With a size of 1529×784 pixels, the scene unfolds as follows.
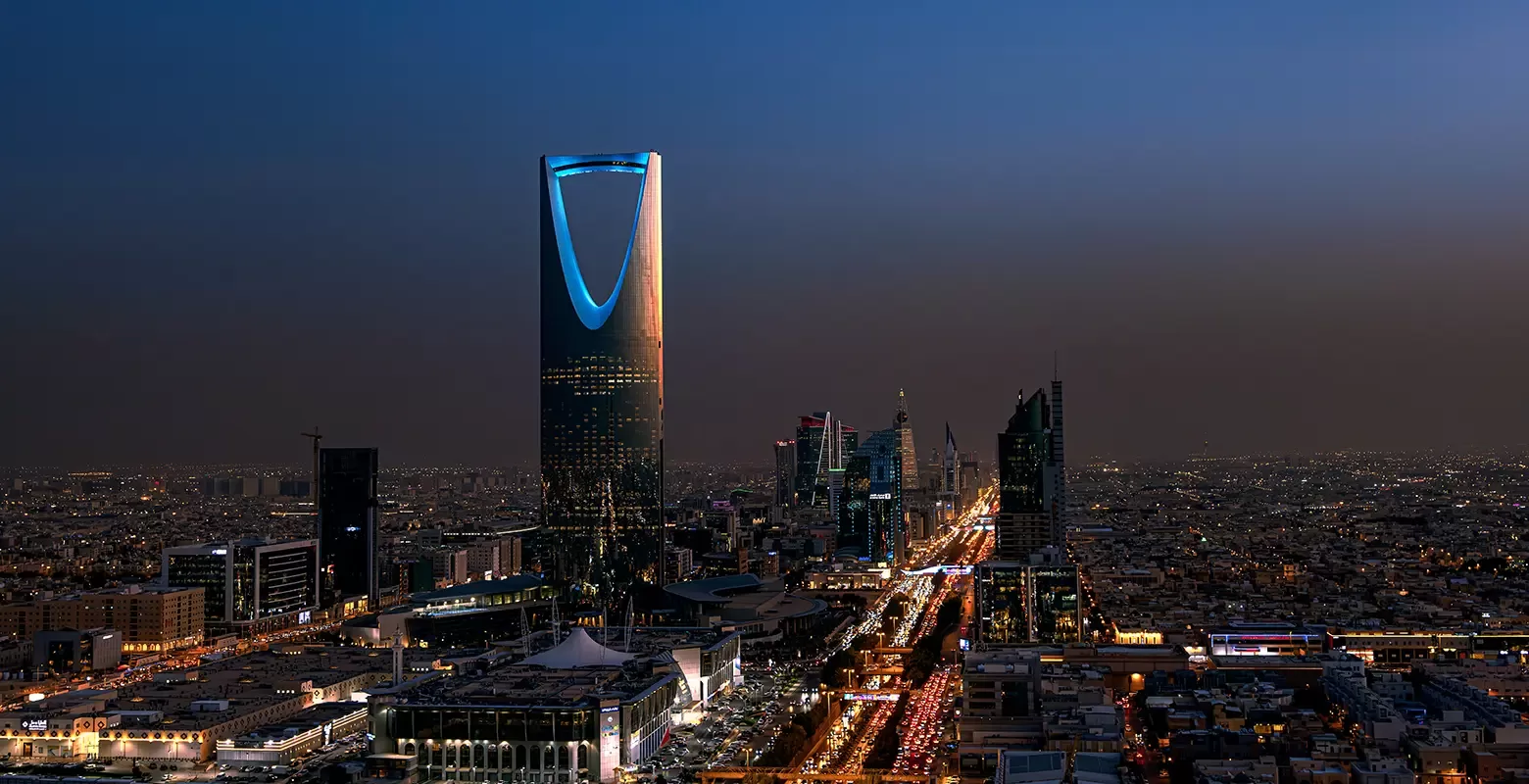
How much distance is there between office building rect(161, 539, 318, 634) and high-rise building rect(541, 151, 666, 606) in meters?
11.1

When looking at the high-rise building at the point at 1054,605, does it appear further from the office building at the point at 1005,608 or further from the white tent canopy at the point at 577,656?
the white tent canopy at the point at 577,656

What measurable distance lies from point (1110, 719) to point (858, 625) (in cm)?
2659

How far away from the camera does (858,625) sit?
5678 cm

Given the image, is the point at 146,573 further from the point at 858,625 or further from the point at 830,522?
the point at 830,522

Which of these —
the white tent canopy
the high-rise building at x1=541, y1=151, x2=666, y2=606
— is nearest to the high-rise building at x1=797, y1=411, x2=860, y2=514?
the high-rise building at x1=541, y1=151, x2=666, y2=606

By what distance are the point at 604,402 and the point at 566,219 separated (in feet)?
24.9

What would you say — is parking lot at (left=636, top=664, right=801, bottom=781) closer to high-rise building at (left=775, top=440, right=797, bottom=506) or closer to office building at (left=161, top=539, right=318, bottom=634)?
office building at (left=161, top=539, right=318, bottom=634)

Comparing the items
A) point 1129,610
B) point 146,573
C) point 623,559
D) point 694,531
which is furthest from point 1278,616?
point 146,573

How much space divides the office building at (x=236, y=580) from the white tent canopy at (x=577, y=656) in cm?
2171

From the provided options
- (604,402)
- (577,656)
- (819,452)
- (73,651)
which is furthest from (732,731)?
(819,452)

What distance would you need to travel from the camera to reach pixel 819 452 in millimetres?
119938

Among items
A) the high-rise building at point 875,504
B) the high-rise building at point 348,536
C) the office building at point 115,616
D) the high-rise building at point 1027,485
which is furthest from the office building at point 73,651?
the high-rise building at point 875,504

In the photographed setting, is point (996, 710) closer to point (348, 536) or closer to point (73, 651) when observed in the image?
point (73, 651)

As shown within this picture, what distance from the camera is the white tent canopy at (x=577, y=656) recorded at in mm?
37469
